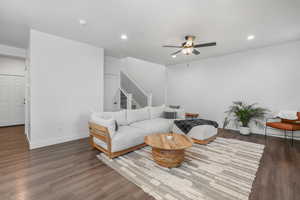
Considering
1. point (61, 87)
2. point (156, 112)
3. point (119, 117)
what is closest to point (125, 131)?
point (119, 117)

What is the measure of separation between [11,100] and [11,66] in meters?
1.34

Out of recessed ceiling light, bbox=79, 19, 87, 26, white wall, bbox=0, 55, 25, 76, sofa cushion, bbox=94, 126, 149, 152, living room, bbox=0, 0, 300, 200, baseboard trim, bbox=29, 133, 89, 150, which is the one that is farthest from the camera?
white wall, bbox=0, 55, 25, 76

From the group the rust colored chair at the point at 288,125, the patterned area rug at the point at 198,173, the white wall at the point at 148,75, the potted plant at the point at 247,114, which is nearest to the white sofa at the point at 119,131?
the patterned area rug at the point at 198,173

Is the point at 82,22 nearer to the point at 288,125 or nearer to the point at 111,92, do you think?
the point at 111,92

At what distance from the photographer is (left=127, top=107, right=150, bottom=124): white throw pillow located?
12.8 ft

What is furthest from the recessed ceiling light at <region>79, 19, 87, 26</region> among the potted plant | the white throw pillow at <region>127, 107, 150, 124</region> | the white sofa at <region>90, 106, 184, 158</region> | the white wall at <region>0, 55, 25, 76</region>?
the potted plant

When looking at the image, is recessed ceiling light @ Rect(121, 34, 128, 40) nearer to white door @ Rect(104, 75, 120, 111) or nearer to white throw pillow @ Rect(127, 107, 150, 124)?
white throw pillow @ Rect(127, 107, 150, 124)

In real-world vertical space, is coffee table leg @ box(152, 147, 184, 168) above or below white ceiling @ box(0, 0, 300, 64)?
below

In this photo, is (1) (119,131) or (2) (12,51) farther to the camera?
(2) (12,51)

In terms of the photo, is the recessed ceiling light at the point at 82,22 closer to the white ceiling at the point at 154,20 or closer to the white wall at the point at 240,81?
the white ceiling at the point at 154,20

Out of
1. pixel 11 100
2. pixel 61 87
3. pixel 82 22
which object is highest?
pixel 82 22

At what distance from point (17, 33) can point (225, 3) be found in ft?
15.7

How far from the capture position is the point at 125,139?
9.36ft

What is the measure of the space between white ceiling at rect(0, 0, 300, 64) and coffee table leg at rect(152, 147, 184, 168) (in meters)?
2.56
